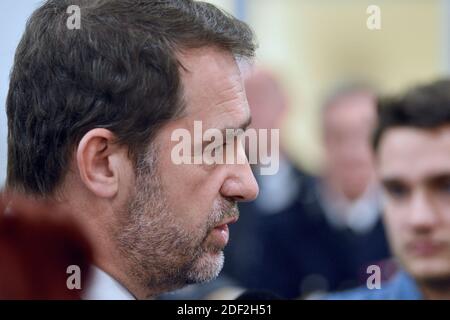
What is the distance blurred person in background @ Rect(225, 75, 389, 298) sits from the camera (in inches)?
169

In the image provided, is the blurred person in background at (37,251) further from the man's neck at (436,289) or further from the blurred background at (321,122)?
the man's neck at (436,289)

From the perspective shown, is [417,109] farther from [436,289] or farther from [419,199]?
[436,289]

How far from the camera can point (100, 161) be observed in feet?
7.07

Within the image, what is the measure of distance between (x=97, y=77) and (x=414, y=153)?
144 cm

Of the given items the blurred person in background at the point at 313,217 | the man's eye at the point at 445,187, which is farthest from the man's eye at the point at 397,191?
the blurred person in background at the point at 313,217

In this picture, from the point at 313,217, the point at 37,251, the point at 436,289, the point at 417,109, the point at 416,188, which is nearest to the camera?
the point at 37,251

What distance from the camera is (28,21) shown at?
228 centimetres

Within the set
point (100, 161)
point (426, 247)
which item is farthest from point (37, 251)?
point (426, 247)

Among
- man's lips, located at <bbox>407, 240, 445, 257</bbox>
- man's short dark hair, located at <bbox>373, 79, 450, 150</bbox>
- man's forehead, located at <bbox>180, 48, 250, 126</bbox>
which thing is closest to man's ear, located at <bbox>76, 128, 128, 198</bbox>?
man's forehead, located at <bbox>180, 48, 250, 126</bbox>

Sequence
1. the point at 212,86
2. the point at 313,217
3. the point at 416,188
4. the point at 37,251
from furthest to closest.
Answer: the point at 313,217 < the point at 416,188 < the point at 212,86 < the point at 37,251

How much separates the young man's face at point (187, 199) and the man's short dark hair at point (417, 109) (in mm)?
1254

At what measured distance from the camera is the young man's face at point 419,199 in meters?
3.04

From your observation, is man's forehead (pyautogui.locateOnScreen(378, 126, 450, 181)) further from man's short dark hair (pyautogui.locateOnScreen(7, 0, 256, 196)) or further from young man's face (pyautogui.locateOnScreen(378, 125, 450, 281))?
man's short dark hair (pyautogui.locateOnScreen(7, 0, 256, 196))

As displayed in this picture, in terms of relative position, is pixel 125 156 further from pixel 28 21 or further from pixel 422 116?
pixel 422 116
